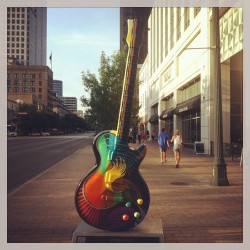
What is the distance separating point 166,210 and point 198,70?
58.7ft

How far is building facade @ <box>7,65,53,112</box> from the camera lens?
104956 millimetres

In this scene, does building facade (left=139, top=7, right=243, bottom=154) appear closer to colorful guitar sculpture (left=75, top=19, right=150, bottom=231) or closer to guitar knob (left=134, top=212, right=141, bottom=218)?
colorful guitar sculpture (left=75, top=19, right=150, bottom=231)

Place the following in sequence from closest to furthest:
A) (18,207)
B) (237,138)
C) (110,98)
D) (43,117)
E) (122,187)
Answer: (122,187) → (18,207) → (237,138) → (110,98) → (43,117)

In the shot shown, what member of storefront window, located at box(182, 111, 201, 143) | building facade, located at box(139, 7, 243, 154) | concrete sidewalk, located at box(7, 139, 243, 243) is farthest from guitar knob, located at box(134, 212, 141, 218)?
storefront window, located at box(182, 111, 201, 143)

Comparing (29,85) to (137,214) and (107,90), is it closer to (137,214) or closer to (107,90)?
(107,90)

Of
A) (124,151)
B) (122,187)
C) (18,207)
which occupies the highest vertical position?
(124,151)

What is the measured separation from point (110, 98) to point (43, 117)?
6127 centimetres

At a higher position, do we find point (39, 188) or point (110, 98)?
point (110, 98)

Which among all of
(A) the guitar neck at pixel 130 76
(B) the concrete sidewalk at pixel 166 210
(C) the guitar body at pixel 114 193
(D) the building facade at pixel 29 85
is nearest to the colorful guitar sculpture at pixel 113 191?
(C) the guitar body at pixel 114 193

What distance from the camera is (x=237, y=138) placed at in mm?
20656

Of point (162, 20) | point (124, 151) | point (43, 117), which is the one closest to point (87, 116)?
point (162, 20)

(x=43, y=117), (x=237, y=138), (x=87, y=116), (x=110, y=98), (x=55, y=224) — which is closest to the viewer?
(x=55, y=224)

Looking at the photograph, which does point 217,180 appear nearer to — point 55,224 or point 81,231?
point 55,224

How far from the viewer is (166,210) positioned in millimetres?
6602
